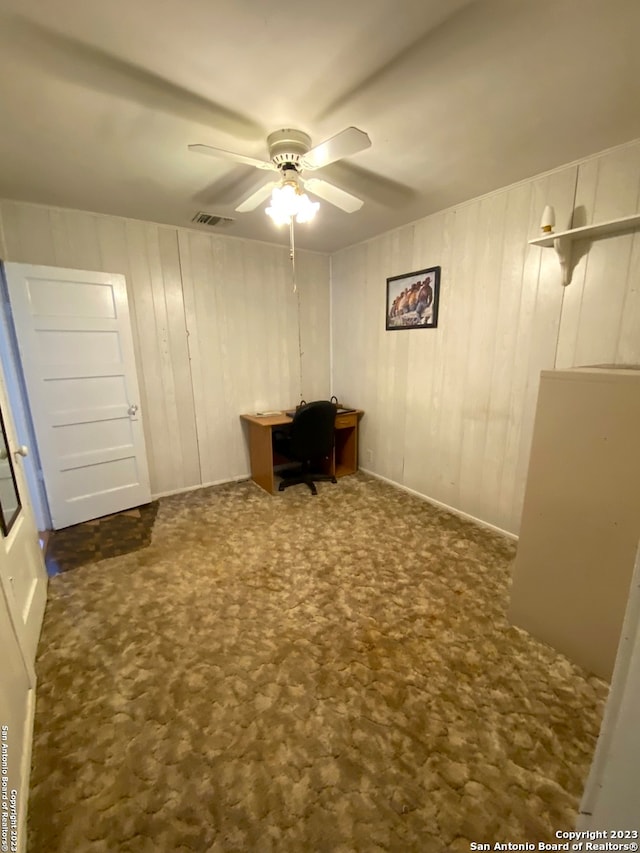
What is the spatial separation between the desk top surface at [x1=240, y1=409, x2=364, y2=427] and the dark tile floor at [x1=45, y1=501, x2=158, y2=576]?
1232mm

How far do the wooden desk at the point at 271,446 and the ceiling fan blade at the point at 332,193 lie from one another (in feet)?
6.24

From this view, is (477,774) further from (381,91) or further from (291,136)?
(291,136)

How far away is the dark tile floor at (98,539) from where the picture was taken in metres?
2.43

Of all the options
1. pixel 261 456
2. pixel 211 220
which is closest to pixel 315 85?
pixel 211 220

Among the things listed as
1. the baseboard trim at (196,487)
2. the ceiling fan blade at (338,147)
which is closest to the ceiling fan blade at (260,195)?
the ceiling fan blade at (338,147)

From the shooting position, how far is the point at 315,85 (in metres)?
1.44

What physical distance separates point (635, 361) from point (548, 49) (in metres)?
1.55

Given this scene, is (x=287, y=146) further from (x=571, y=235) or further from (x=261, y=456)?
(x=261, y=456)

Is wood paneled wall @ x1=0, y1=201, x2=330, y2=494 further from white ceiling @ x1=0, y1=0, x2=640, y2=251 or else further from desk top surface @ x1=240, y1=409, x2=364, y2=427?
white ceiling @ x1=0, y1=0, x2=640, y2=251

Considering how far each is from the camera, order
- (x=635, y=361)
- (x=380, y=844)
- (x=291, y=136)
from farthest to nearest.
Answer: (x=635, y=361) → (x=291, y=136) → (x=380, y=844)

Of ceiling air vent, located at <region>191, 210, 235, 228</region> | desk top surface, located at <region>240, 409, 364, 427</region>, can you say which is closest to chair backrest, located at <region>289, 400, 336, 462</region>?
desk top surface, located at <region>240, 409, 364, 427</region>

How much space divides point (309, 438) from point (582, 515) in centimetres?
218

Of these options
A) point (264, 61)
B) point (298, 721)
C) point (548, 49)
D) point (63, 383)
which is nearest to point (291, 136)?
point (264, 61)

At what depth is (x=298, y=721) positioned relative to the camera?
4.48 feet
